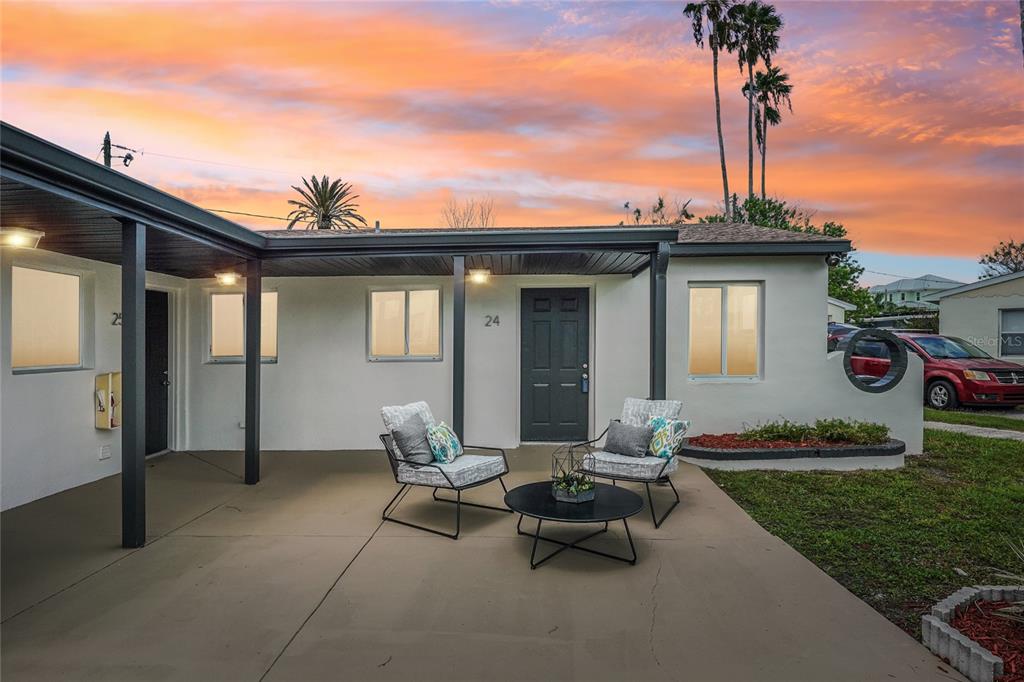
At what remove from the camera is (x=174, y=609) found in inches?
115

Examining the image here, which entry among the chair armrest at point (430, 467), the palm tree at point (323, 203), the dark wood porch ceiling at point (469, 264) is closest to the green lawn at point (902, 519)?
the chair armrest at point (430, 467)

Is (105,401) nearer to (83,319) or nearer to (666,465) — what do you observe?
(83,319)

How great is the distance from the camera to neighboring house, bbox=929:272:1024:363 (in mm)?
13117

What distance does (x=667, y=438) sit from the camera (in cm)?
479

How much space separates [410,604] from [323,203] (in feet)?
69.2

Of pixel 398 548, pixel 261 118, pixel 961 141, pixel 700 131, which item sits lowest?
pixel 398 548

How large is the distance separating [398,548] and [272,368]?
439 cm

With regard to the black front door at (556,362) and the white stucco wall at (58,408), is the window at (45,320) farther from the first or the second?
the black front door at (556,362)

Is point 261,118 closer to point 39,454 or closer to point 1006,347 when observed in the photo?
point 39,454

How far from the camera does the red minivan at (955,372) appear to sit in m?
9.88

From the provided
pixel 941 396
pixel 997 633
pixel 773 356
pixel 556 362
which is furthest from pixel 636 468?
pixel 941 396

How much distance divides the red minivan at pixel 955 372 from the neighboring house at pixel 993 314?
3.98 metres

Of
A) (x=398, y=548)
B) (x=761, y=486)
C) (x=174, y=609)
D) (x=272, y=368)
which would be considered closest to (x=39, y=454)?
(x=272, y=368)

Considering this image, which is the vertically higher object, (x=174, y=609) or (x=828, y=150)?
(x=828, y=150)
